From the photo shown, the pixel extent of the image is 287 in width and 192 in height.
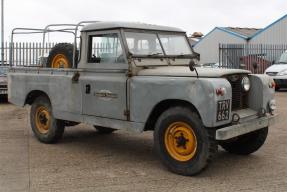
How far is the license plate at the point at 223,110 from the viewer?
5609mm

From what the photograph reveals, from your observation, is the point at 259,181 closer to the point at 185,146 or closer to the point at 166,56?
the point at 185,146

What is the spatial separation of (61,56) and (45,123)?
1276 mm

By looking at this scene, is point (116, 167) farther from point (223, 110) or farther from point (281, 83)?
point (281, 83)

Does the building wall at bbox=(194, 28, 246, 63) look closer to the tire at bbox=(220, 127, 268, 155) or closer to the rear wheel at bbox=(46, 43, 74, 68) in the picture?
the rear wheel at bbox=(46, 43, 74, 68)

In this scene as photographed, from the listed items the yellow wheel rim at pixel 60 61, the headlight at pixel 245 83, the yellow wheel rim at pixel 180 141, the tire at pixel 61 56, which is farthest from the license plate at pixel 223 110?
the yellow wheel rim at pixel 60 61

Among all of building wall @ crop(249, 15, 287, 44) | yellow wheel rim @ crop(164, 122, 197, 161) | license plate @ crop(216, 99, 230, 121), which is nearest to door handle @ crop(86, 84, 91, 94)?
yellow wheel rim @ crop(164, 122, 197, 161)

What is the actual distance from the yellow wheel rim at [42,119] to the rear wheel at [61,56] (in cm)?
82

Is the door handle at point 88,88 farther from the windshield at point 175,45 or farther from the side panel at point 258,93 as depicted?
the side panel at point 258,93

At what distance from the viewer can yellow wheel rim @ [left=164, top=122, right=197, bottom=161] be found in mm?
5906

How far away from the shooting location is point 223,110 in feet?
18.7

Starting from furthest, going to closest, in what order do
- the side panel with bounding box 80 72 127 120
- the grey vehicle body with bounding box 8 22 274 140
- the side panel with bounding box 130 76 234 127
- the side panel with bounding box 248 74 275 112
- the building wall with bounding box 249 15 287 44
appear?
the building wall with bounding box 249 15 287 44, the side panel with bounding box 80 72 127 120, the side panel with bounding box 248 74 275 112, the grey vehicle body with bounding box 8 22 274 140, the side panel with bounding box 130 76 234 127

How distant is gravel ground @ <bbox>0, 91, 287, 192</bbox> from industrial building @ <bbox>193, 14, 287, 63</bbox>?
22891 mm

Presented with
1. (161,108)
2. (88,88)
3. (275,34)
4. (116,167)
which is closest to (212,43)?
(275,34)

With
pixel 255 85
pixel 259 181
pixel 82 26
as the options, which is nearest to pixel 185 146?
pixel 259 181
